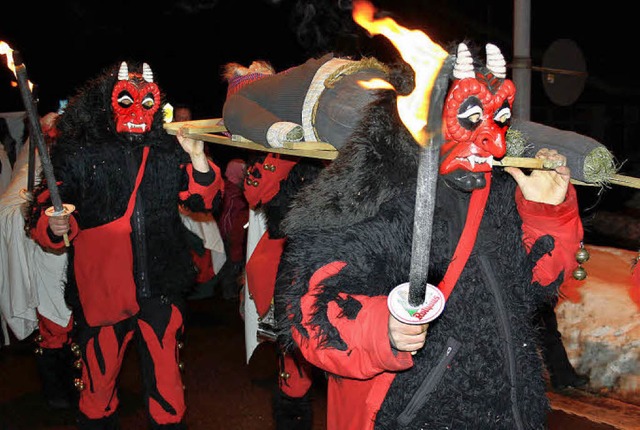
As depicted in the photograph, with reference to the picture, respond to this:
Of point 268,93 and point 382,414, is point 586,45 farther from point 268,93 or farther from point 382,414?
point 382,414

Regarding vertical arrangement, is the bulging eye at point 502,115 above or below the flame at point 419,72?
below

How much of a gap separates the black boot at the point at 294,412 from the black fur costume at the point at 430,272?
214cm

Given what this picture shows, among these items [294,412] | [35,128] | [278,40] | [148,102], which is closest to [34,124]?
[35,128]

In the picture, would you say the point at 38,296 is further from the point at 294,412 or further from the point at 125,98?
the point at 294,412

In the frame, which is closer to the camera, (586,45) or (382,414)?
(382,414)

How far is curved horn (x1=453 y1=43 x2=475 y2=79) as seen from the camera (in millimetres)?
2350

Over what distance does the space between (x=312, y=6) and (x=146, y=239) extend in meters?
3.82

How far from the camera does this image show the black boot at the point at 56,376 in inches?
219

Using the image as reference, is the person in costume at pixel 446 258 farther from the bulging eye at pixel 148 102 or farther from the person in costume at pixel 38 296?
the person in costume at pixel 38 296

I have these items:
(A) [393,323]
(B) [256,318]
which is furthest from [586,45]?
(A) [393,323]

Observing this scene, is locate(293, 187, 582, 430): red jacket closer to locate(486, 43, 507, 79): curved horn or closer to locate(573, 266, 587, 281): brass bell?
locate(573, 266, 587, 281): brass bell

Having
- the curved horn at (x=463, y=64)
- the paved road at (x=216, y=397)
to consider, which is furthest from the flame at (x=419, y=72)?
the paved road at (x=216, y=397)

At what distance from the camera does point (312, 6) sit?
24.2 ft

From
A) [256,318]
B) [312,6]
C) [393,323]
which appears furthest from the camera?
[312,6]
